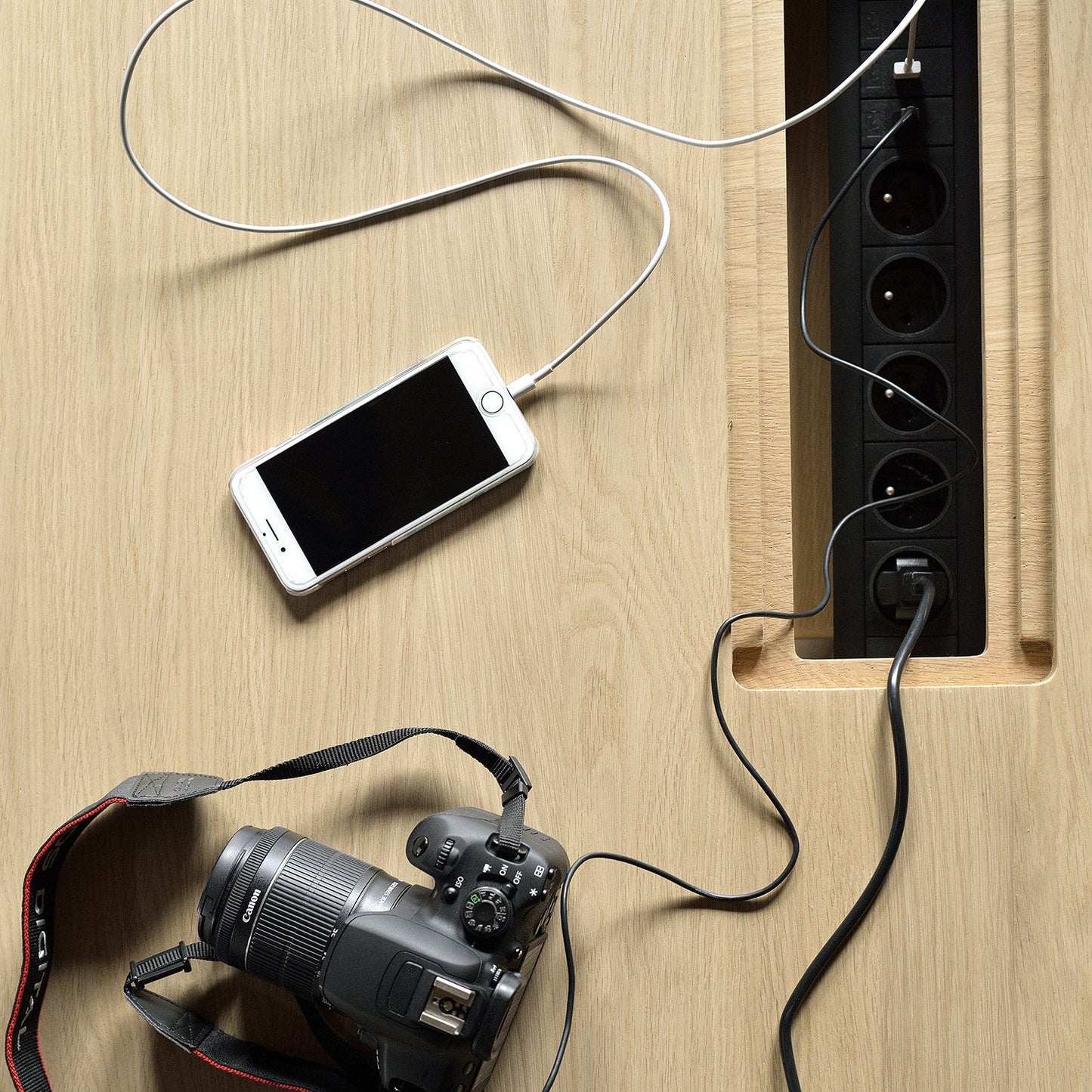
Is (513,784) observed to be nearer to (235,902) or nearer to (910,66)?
(235,902)

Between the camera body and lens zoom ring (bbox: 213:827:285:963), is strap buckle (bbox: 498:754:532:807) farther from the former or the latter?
lens zoom ring (bbox: 213:827:285:963)

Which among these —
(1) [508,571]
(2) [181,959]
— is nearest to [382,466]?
(1) [508,571]

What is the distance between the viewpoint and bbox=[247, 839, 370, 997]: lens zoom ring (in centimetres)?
51

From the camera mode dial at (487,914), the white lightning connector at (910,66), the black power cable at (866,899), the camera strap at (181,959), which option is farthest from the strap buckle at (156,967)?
the white lightning connector at (910,66)

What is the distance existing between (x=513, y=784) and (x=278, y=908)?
0.15m

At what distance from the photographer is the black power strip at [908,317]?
60cm

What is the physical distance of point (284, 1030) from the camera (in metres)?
0.57

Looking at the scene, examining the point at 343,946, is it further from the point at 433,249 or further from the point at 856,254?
the point at 856,254

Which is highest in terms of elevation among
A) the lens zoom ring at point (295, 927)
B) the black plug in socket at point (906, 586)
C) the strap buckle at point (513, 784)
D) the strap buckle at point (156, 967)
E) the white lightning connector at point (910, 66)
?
the white lightning connector at point (910, 66)

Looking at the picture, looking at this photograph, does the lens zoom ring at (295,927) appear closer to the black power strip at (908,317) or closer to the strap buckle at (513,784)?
the strap buckle at (513,784)

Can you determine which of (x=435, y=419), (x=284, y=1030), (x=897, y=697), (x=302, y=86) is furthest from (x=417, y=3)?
(x=284, y=1030)

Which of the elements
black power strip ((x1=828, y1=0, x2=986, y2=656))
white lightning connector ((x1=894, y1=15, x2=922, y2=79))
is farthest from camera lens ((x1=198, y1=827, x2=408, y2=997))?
white lightning connector ((x1=894, y1=15, x2=922, y2=79))

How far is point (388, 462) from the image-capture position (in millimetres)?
576

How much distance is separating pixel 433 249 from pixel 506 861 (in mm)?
378
